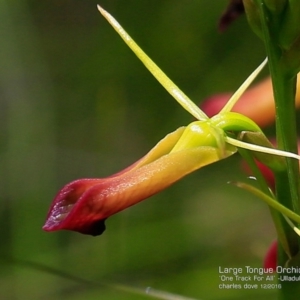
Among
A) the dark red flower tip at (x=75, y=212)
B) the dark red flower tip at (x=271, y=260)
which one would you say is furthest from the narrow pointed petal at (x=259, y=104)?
the dark red flower tip at (x=75, y=212)

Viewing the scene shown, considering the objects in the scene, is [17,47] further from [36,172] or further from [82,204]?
[82,204]

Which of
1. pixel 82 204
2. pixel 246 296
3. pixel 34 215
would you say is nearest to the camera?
pixel 82 204

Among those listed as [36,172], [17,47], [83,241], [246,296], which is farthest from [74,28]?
[246,296]

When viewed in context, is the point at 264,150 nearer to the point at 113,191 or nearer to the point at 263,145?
the point at 263,145

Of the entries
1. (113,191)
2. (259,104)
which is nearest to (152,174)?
(113,191)

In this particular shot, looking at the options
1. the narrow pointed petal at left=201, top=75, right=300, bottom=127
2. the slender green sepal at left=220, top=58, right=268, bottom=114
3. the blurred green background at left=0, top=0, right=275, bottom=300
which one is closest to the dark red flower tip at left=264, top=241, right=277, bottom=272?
the blurred green background at left=0, top=0, right=275, bottom=300

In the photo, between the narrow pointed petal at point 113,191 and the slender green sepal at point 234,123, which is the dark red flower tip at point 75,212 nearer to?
the narrow pointed petal at point 113,191
